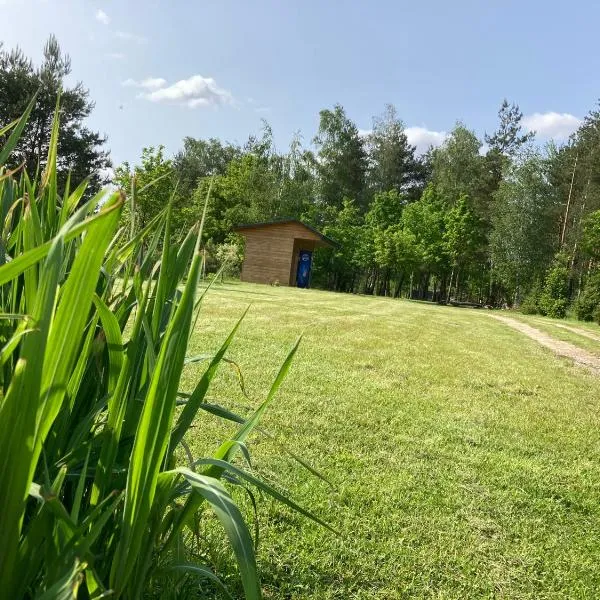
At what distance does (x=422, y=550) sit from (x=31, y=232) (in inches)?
80.8

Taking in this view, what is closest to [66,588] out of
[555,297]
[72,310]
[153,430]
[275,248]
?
[153,430]

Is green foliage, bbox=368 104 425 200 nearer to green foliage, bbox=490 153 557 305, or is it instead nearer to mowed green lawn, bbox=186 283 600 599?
green foliage, bbox=490 153 557 305

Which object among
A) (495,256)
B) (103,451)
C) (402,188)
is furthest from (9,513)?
(402,188)

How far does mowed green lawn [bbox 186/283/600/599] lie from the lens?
2.10 metres

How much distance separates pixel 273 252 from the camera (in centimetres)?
2991

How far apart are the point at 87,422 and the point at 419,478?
258 centimetres

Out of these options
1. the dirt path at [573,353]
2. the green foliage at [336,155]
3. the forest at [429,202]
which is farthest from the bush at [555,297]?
the green foliage at [336,155]

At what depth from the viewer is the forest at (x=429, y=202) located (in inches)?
1119

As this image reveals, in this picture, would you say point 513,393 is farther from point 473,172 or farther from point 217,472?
point 473,172

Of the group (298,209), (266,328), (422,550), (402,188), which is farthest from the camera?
(402,188)

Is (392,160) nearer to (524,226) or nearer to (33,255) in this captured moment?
(524,226)

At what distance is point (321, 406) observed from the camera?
4281 millimetres

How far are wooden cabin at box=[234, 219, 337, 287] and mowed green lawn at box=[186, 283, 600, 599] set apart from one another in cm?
2324

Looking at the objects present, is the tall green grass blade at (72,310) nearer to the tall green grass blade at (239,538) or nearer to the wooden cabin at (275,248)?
the tall green grass blade at (239,538)
